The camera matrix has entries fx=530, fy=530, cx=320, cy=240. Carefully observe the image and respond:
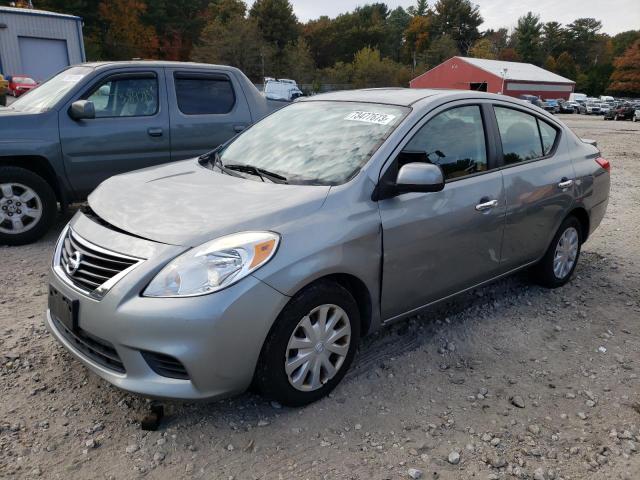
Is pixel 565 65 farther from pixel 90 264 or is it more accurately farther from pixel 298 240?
pixel 90 264

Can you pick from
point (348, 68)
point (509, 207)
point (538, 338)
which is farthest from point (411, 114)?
point (348, 68)

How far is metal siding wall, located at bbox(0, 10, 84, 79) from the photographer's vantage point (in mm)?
22562

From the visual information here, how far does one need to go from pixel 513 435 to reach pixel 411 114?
1.94 m

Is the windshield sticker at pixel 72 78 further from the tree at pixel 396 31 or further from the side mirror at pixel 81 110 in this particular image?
the tree at pixel 396 31

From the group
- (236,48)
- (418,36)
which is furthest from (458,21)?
(236,48)

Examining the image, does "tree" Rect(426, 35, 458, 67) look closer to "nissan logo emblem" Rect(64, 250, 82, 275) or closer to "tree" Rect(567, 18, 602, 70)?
"tree" Rect(567, 18, 602, 70)

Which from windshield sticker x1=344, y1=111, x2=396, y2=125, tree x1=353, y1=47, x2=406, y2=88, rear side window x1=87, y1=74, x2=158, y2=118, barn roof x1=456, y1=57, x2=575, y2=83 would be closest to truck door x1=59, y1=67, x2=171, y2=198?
rear side window x1=87, y1=74, x2=158, y2=118

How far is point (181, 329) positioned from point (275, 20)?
74601 millimetres

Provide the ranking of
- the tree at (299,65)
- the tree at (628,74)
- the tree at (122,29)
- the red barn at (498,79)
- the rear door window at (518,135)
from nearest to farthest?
the rear door window at (518,135) → the tree at (122,29) → the red barn at (498,79) → the tree at (299,65) → the tree at (628,74)

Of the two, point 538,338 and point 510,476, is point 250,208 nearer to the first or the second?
point 510,476

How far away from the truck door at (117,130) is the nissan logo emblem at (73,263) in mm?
3027

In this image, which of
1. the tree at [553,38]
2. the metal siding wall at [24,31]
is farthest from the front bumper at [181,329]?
the tree at [553,38]

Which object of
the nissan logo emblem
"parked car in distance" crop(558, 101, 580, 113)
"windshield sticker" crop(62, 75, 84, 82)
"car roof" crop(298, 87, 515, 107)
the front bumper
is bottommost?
"parked car in distance" crop(558, 101, 580, 113)

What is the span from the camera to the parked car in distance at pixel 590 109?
50.4 m
